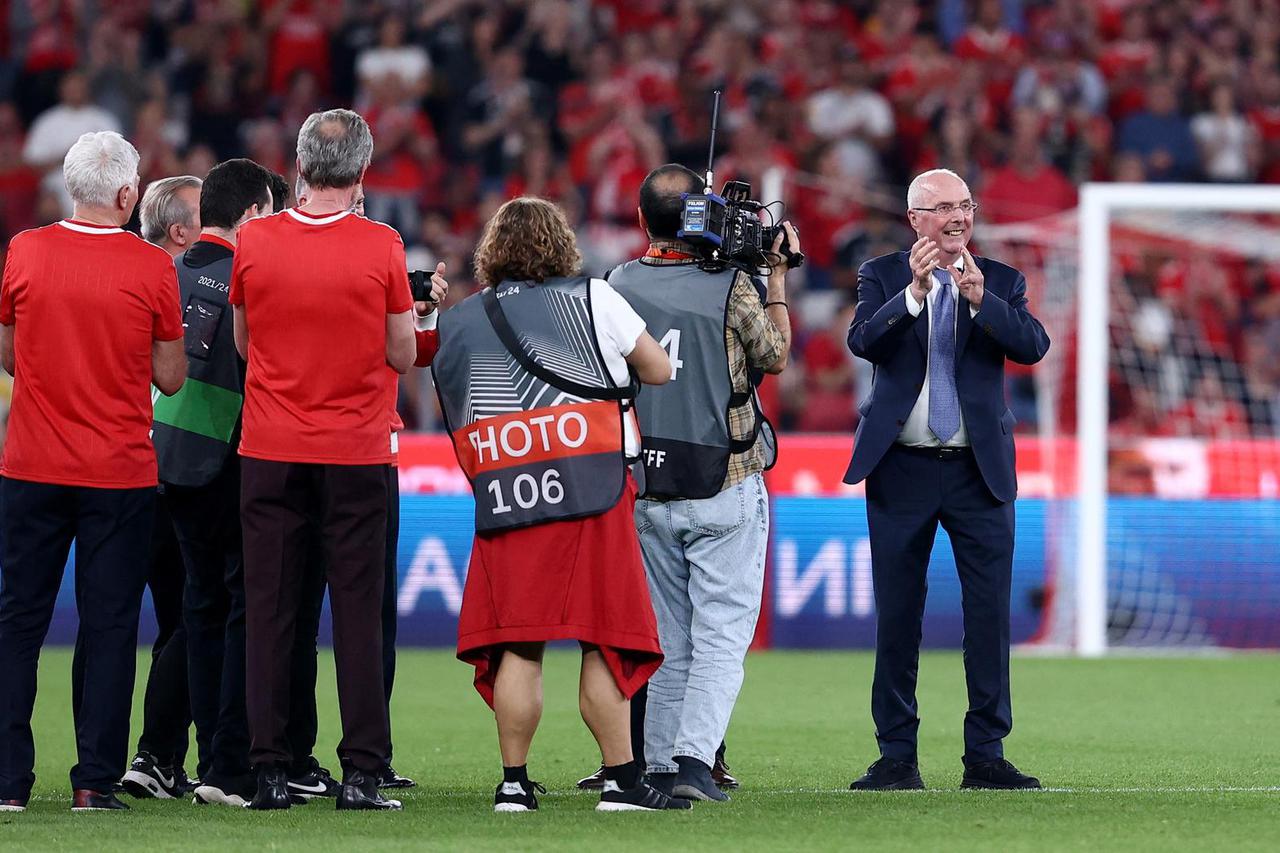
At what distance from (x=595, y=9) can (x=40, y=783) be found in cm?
1207

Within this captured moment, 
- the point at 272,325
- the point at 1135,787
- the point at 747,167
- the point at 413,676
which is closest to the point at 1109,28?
the point at 747,167

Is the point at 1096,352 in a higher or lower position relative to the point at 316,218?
higher

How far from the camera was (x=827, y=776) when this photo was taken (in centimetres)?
698

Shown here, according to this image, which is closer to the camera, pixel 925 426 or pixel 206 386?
pixel 206 386

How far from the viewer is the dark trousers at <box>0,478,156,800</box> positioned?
19.3ft

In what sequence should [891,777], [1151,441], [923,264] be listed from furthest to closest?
[1151,441] < [891,777] < [923,264]

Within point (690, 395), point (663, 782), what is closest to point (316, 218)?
point (690, 395)

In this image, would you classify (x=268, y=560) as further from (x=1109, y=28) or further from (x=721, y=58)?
(x=1109, y=28)

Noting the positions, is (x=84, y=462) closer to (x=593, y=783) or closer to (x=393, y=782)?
(x=393, y=782)

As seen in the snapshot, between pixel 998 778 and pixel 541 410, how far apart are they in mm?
2131

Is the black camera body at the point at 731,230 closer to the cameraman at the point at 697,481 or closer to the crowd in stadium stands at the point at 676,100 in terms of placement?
the cameraman at the point at 697,481

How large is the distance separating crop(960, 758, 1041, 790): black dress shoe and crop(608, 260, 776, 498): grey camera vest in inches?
55.5

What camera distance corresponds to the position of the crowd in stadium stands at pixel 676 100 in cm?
1557

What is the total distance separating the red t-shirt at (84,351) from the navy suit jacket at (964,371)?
242cm
